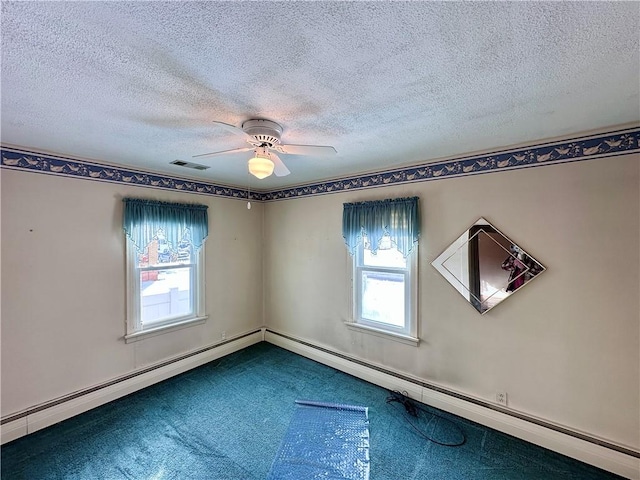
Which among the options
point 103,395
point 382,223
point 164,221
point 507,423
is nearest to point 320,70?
point 382,223

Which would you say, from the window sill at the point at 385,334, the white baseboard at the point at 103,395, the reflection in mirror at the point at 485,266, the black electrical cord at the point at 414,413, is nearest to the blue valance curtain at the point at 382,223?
the reflection in mirror at the point at 485,266

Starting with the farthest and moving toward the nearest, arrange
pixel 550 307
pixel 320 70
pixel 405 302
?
pixel 405 302
pixel 550 307
pixel 320 70

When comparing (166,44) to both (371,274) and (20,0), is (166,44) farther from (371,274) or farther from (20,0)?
(371,274)

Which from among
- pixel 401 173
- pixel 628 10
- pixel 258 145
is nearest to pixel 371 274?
pixel 401 173

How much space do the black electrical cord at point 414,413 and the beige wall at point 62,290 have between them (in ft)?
8.86

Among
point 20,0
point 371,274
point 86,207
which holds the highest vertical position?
point 20,0

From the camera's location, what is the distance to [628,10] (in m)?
0.96

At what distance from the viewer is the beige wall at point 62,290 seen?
2.40 meters

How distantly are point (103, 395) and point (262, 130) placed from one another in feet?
10.3

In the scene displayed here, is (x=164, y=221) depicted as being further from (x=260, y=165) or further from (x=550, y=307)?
(x=550, y=307)

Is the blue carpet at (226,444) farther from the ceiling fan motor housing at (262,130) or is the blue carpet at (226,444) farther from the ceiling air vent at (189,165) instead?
the ceiling air vent at (189,165)

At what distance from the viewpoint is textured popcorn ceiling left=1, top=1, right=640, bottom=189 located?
3.21ft

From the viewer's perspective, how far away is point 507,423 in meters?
2.44

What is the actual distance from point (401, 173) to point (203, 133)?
205 cm
